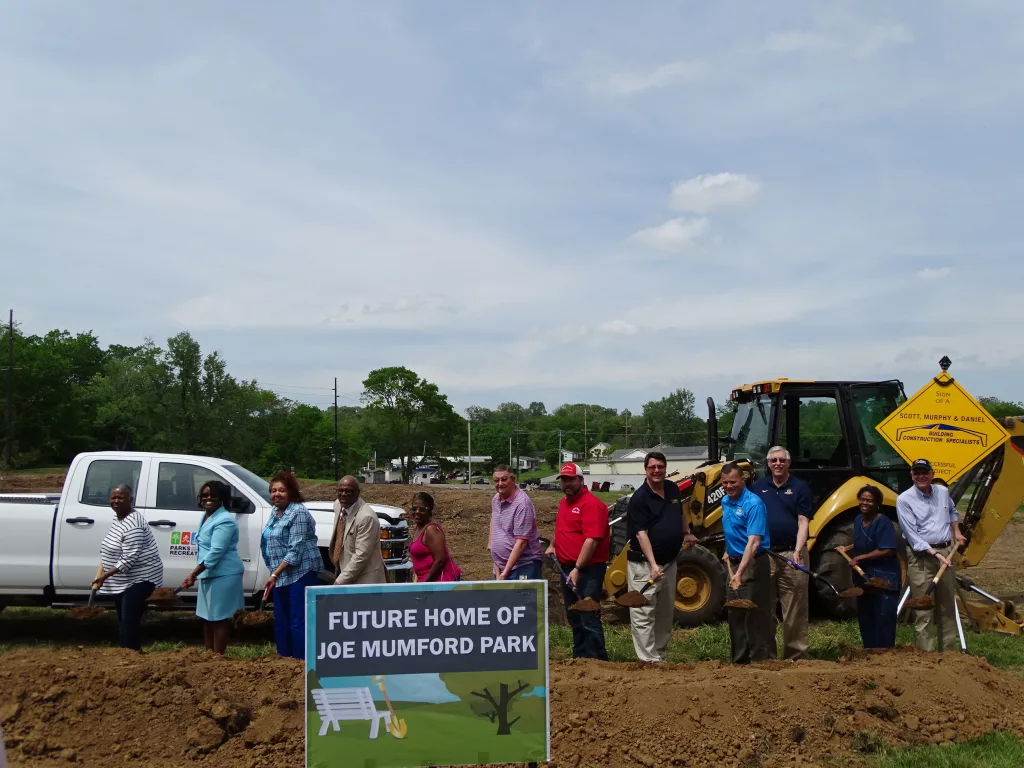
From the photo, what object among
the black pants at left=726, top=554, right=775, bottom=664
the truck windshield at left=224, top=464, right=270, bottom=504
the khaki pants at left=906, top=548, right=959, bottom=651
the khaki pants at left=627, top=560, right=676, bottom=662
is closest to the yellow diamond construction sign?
the khaki pants at left=906, top=548, right=959, bottom=651

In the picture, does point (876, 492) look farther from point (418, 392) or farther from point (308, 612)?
point (418, 392)

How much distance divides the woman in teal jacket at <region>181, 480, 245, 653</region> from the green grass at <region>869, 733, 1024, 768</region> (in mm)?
4817

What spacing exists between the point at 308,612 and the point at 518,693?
3.58ft

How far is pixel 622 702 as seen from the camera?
217 inches

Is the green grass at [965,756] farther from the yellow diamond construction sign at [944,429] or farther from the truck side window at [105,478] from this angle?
the truck side window at [105,478]

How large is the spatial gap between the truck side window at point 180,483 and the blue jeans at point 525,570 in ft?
11.0

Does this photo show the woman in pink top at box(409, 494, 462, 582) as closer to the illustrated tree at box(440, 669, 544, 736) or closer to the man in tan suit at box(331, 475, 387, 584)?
the man in tan suit at box(331, 475, 387, 584)

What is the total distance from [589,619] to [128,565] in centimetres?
369

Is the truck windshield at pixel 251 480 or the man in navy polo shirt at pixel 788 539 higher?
the truck windshield at pixel 251 480

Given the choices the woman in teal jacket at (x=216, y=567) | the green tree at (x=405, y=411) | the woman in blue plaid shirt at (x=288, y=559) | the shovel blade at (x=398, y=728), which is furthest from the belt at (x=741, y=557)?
the green tree at (x=405, y=411)

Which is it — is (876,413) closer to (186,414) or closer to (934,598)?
(934,598)

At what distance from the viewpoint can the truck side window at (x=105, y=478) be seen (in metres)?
8.80

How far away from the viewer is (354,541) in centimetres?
693

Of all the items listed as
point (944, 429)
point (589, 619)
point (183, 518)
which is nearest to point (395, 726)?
point (589, 619)
